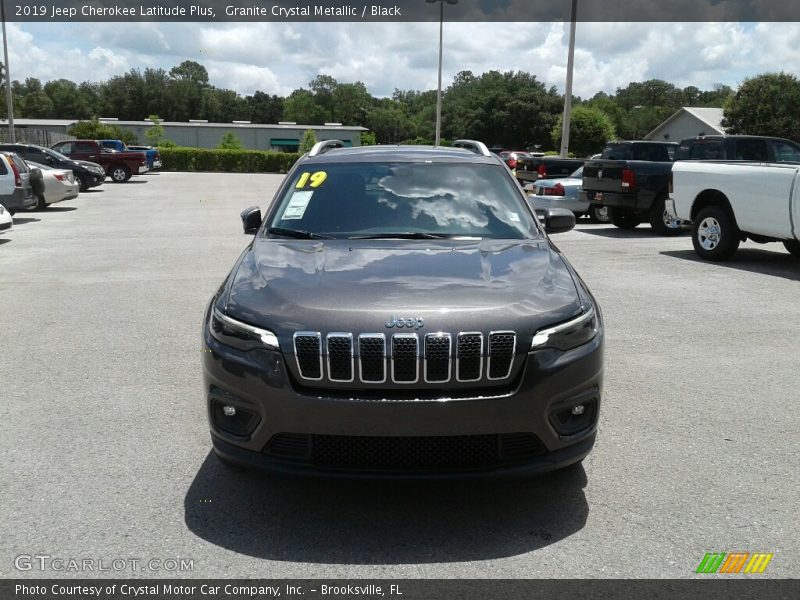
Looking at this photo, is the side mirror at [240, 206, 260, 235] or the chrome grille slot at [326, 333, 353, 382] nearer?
the chrome grille slot at [326, 333, 353, 382]

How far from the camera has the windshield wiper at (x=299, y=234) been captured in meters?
4.66

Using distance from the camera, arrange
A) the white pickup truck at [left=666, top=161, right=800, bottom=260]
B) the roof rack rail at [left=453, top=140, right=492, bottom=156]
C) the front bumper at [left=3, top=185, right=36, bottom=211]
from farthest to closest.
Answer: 1. the front bumper at [left=3, top=185, right=36, bottom=211]
2. the white pickup truck at [left=666, top=161, right=800, bottom=260]
3. the roof rack rail at [left=453, top=140, right=492, bottom=156]

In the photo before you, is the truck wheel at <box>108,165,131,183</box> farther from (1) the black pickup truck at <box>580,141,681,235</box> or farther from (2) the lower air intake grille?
(2) the lower air intake grille

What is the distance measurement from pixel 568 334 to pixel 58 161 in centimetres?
2753

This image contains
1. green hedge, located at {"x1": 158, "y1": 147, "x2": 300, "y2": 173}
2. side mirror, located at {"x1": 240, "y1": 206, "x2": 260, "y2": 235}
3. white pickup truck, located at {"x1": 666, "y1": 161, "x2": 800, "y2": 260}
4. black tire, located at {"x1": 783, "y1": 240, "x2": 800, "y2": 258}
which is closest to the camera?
side mirror, located at {"x1": 240, "y1": 206, "x2": 260, "y2": 235}

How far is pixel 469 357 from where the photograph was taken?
3.31 m

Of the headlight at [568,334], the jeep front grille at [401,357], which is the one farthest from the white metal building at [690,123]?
Answer: the jeep front grille at [401,357]

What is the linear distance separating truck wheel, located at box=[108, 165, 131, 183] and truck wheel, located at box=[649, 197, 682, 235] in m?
28.1

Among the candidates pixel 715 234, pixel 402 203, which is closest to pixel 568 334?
pixel 402 203

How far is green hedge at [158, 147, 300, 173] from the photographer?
5669cm

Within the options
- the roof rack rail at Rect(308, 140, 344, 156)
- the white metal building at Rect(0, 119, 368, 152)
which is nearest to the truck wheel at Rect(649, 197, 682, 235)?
the roof rack rail at Rect(308, 140, 344, 156)

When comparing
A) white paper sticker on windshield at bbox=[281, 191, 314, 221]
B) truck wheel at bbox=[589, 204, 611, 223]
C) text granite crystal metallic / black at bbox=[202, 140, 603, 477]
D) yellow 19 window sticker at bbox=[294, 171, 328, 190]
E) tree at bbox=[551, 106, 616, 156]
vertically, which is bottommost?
truck wheel at bbox=[589, 204, 611, 223]

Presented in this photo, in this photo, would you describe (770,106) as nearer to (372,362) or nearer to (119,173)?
(119,173)
